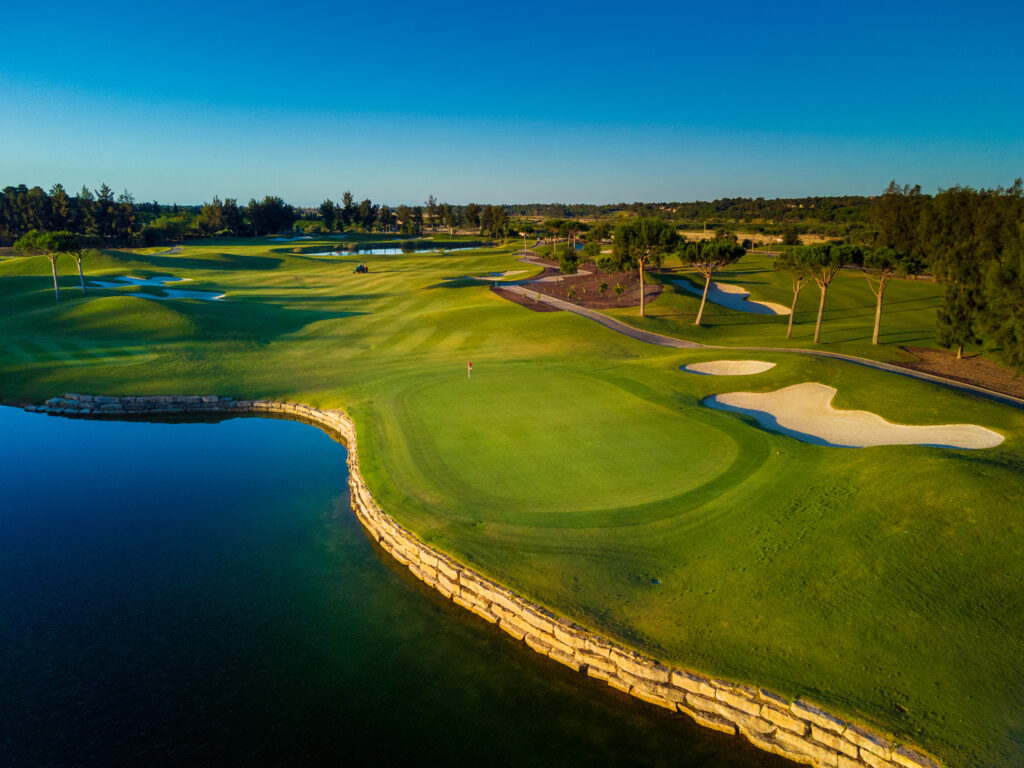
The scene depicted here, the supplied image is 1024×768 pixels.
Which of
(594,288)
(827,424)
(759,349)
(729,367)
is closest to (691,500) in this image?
(827,424)

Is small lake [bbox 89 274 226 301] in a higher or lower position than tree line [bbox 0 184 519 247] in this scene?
lower

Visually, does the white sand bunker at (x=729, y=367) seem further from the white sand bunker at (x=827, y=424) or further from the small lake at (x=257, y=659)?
the small lake at (x=257, y=659)

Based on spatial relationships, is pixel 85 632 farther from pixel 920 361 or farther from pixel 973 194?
pixel 973 194

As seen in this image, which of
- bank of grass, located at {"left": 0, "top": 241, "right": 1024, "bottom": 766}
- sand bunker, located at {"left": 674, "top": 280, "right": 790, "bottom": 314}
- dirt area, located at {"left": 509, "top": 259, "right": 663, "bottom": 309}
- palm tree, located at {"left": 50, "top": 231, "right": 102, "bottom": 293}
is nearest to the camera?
bank of grass, located at {"left": 0, "top": 241, "right": 1024, "bottom": 766}

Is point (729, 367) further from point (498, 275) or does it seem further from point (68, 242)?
point (68, 242)

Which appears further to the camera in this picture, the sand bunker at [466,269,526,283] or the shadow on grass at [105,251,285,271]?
the shadow on grass at [105,251,285,271]

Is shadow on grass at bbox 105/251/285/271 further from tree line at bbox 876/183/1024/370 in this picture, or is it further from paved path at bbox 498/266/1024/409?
tree line at bbox 876/183/1024/370

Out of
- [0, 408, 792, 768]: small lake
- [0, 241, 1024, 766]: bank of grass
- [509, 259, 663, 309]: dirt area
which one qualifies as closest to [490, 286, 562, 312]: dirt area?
[509, 259, 663, 309]: dirt area
